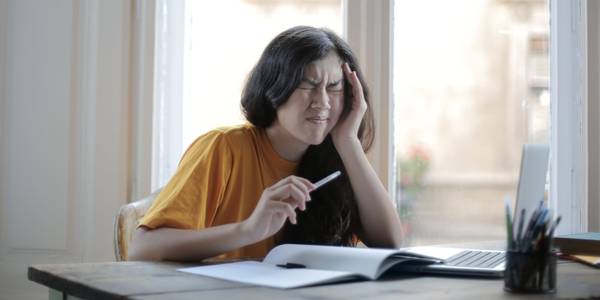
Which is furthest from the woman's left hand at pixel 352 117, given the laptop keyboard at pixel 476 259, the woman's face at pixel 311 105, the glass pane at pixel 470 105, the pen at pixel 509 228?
the glass pane at pixel 470 105

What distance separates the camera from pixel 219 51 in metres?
3.08

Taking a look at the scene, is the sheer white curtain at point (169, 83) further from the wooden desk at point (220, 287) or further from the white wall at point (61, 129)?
the wooden desk at point (220, 287)

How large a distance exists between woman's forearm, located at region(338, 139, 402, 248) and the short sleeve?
307 mm

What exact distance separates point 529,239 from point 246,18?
2.11 m

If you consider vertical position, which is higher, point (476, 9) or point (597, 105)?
point (476, 9)

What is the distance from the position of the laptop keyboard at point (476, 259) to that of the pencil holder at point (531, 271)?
25 cm

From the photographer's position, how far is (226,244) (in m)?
1.47

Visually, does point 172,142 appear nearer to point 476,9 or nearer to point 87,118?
point 87,118

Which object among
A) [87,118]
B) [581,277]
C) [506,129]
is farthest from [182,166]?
[506,129]

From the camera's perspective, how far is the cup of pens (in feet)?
3.59

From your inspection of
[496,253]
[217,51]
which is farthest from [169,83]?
[496,253]

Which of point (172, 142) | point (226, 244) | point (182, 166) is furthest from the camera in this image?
point (172, 142)

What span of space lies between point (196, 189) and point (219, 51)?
1.51 meters

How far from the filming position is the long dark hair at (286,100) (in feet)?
5.93
